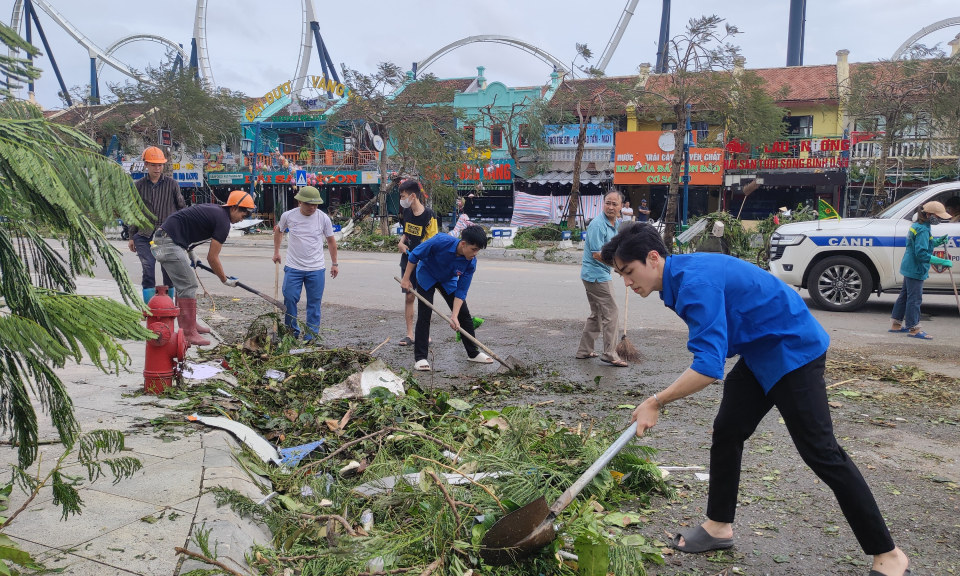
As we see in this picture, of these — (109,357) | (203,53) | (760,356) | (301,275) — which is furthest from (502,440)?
(203,53)

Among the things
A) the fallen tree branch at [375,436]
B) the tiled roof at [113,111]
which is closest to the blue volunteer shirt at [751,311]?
the fallen tree branch at [375,436]

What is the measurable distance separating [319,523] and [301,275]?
14.4 ft

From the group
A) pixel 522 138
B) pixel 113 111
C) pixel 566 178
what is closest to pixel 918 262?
pixel 566 178

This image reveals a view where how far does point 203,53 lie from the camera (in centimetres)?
4262

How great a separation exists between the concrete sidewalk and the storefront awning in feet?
84.5

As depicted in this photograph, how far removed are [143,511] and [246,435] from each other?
3.98ft

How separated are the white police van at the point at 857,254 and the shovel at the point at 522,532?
7.99 metres

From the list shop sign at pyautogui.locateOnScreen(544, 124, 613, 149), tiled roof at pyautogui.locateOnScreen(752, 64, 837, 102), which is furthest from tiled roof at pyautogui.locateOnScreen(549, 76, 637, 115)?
tiled roof at pyautogui.locateOnScreen(752, 64, 837, 102)

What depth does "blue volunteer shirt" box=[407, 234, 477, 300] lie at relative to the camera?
6648 mm

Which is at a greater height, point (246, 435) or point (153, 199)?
point (153, 199)

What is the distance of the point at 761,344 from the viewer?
9.43 feet

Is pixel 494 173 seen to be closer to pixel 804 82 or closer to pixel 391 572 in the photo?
pixel 804 82

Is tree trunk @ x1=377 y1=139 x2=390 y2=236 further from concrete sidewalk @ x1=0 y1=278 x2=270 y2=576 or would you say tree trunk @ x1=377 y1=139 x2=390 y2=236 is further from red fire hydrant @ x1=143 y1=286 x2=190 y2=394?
concrete sidewalk @ x1=0 y1=278 x2=270 y2=576

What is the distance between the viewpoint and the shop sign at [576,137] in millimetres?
28969
